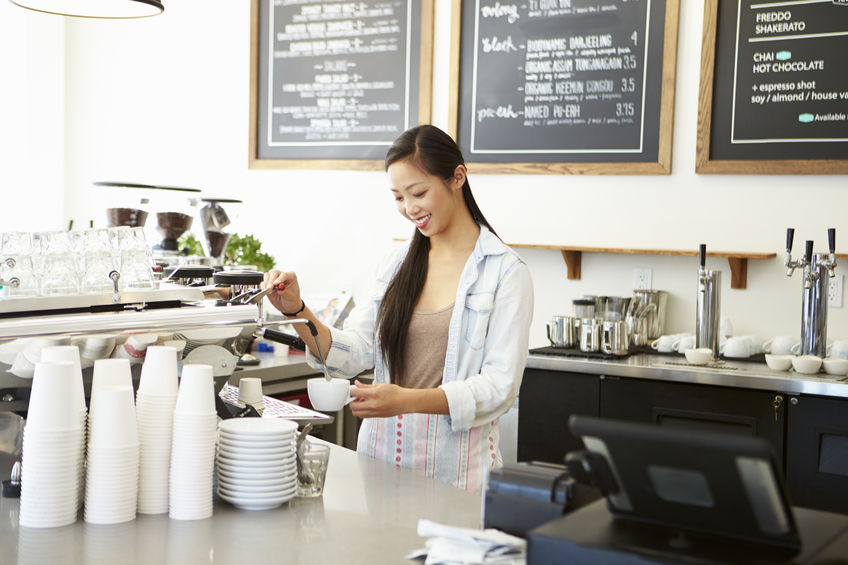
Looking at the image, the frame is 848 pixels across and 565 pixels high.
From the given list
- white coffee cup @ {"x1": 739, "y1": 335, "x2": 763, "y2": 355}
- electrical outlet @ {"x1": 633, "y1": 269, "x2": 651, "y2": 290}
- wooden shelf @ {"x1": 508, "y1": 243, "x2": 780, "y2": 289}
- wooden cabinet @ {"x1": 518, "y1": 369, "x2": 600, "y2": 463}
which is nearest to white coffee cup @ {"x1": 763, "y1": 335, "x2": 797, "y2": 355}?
white coffee cup @ {"x1": 739, "y1": 335, "x2": 763, "y2": 355}

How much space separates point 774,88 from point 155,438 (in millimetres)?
2726

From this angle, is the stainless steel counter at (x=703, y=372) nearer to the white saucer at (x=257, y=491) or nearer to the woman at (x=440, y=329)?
the woman at (x=440, y=329)

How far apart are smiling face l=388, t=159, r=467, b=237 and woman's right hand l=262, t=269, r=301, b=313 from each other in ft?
1.08

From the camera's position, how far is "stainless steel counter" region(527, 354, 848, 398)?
2945 mm

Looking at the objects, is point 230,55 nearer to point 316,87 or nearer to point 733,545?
point 316,87

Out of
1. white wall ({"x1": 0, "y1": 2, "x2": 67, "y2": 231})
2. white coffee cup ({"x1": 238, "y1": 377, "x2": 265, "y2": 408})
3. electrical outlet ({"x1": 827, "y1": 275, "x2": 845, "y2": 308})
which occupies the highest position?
white wall ({"x1": 0, "y1": 2, "x2": 67, "y2": 231})

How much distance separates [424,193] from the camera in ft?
7.41

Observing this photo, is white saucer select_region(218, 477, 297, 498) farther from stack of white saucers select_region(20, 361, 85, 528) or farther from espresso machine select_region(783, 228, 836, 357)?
espresso machine select_region(783, 228, 836, 357)

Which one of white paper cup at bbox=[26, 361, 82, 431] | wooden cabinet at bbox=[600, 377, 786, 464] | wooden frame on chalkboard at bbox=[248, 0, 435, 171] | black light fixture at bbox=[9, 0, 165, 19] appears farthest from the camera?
wooden frame on chalkboard at bbox=[248, 0, 435, 171]

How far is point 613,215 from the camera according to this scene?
12.4 ft

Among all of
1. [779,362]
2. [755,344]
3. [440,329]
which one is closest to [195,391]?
[440,329]

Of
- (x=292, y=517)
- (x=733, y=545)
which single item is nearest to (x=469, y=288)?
(x=292, y=517)

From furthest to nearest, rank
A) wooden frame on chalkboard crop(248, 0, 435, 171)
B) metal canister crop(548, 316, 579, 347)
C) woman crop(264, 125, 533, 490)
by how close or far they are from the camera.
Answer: wooden frame on chalkboard crop(248, 0, 435, 171)
metal canister crop(548, 316, 579, 347)
woman crop(264, 125, 533, 490)

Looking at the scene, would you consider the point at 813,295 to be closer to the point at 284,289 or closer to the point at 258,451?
the point at 284,289
